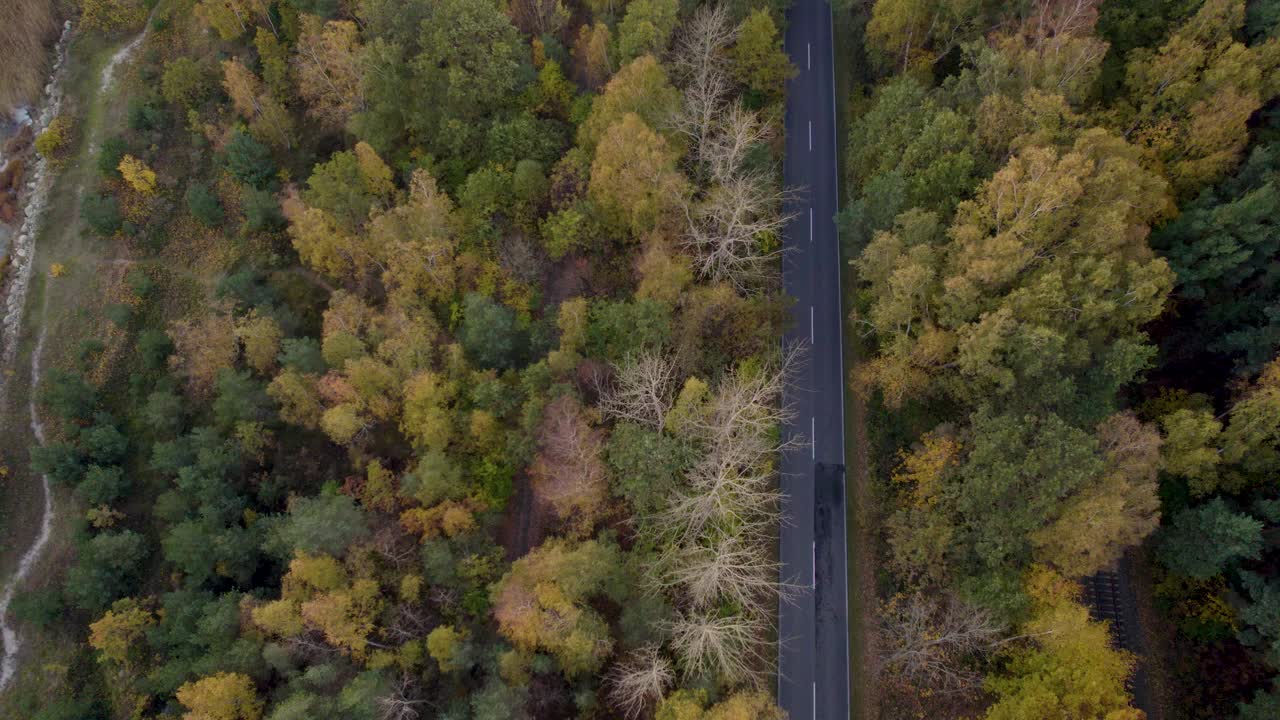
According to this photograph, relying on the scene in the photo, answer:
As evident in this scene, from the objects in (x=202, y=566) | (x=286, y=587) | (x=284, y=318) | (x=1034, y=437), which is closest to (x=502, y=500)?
(x=286, y=587)

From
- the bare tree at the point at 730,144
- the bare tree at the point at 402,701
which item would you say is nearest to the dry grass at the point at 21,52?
the bare tree at the point at 730,144

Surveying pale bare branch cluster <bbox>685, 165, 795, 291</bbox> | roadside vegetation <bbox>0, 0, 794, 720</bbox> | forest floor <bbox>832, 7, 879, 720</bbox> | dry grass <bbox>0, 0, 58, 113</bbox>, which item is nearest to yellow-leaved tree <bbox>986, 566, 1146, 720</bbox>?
forest floor <bbox>832, 7, 879, 720</bbox>

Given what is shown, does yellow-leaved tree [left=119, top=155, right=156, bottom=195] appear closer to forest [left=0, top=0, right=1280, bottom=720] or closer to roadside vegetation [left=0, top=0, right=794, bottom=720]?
roadside vegetation [left=0, top=0, right=794, bottom=720]

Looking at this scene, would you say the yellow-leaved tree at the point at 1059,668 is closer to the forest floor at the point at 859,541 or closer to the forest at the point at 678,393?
the forest at the point at 678,393

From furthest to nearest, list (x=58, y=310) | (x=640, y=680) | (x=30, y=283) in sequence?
(x=30, y=283), (x=58, y=310), (x=640, y=680)

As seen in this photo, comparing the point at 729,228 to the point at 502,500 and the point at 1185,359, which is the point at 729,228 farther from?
the point at 1185,359

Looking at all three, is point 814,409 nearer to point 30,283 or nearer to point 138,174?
point 138,174

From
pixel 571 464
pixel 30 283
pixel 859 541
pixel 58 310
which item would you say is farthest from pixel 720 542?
pixel 30 283
